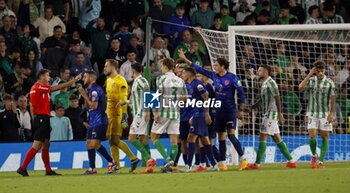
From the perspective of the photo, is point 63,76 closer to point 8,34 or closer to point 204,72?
point 8,34

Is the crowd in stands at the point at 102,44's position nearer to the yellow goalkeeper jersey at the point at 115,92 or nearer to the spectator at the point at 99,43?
the spectator at the point at 99,43

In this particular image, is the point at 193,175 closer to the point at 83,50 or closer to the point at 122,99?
the point at 122,99

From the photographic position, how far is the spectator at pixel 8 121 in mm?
24094

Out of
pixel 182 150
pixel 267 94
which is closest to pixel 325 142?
pixel 267 94

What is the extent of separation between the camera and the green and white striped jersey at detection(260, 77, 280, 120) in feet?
71.0

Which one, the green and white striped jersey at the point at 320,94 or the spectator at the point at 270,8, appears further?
the spectator at the point at 270,8

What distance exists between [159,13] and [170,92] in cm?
781

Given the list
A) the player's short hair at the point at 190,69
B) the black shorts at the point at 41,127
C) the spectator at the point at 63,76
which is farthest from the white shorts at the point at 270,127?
the spectator at the point at 63,76

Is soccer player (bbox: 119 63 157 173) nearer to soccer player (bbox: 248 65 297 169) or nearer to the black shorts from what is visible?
the black shorts

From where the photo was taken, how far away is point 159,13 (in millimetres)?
28469

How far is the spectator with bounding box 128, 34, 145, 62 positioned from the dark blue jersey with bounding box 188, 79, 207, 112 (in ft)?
19.3

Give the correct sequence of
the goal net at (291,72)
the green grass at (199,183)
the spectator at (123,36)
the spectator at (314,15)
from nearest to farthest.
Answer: the green grass at (199,183) → the goal net at (291,72) → the spectator at (123,36) → the spectator at (314,15)

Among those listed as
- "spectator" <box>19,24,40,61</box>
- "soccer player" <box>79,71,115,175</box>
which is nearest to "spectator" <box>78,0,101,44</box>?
"spectator" <box>19,24,40,61</box>

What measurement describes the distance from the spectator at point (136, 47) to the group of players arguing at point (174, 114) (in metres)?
5.21
